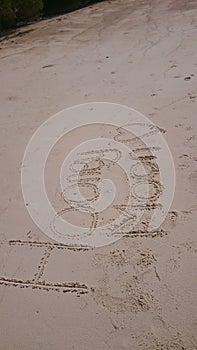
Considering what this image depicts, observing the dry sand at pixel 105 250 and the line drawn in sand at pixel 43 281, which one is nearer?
the dry sand at pixel 105 250

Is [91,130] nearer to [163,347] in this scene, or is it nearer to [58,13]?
[163,347]

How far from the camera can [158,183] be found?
3.35m

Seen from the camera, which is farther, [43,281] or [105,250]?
[105,250]

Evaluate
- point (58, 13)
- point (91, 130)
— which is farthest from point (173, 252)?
point (58, 13)

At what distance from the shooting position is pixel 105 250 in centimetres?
286

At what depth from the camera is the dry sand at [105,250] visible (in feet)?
7.78

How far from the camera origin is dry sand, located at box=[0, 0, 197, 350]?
93.4 inches

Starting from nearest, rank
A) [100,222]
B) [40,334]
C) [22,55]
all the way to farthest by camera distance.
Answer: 1. [40,334]
2. [100,222]
3. [22,55]

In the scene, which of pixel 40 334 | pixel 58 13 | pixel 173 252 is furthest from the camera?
pixel 58 13

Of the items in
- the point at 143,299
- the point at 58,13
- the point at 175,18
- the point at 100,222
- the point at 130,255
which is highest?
the point at 58,13

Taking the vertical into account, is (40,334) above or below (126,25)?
below

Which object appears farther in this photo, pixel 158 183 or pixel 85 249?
pixel 158 183

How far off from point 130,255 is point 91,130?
1.73 metres

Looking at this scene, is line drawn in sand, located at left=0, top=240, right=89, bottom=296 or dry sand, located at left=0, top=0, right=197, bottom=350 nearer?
dry sand, located at left=0, top=0, right=197, bottom=350
